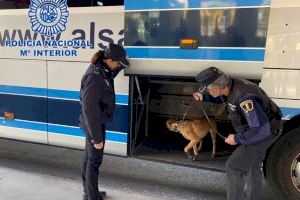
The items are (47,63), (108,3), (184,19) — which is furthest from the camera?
(47,63)

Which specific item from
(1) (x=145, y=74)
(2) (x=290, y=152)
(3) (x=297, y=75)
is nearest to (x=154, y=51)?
(1) (x=145, y=74)

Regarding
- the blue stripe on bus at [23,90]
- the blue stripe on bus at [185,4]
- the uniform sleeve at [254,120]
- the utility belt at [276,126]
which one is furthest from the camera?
the blue stripe on bus at [23,90]

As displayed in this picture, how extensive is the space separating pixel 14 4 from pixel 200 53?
2180 millimetres

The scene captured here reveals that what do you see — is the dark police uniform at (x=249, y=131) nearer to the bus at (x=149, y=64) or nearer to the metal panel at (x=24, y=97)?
the bus at (x=149, y=64)

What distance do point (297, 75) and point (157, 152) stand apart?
1705 mm

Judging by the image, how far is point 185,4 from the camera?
3.66 m

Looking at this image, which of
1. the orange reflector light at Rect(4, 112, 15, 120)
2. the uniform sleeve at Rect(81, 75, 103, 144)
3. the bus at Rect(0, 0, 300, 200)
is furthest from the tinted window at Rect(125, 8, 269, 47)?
the orange reflector light at Rect(4, 112, 15, 120)

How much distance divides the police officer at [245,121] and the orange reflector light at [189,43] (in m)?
0.44

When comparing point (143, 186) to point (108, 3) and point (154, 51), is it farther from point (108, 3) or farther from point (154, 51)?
point (108, 3)

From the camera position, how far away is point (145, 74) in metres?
3.90

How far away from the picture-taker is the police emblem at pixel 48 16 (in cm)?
424

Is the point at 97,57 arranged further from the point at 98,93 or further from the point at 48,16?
the point at 48,16

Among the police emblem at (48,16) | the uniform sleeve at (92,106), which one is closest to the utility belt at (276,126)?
the uniform sleeve at (92,106)

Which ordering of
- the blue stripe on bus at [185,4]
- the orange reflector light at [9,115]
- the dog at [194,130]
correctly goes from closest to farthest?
1. the blue stripe on bus at [185,4]
2. the dog at [194,130]
3. the orange reflector light at [9,115]
